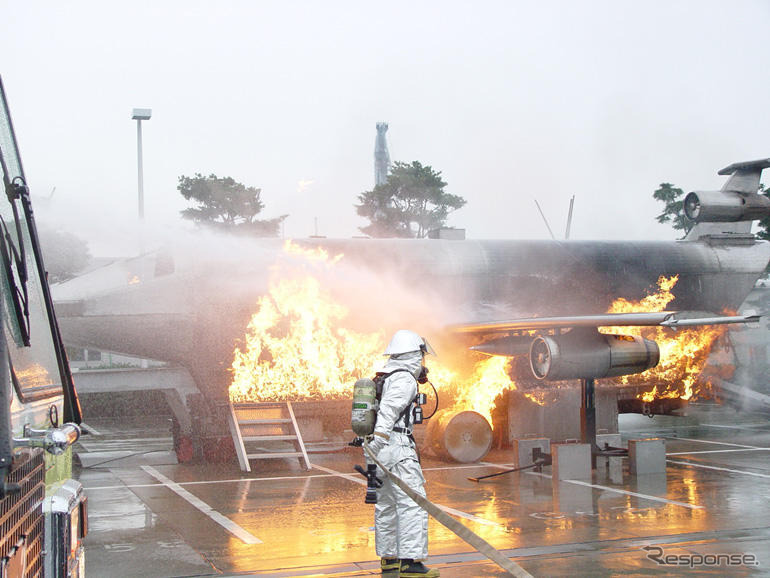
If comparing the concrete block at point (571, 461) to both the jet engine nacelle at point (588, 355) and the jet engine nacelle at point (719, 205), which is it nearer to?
the jet engine nacelle at point (588, 355)

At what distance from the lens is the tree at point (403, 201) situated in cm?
4500

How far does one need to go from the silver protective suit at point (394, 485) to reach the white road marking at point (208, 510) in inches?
86.8

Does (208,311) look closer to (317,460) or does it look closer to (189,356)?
(189,356)

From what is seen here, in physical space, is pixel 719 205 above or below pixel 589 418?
above

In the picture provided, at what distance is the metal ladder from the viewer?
13.9 meters

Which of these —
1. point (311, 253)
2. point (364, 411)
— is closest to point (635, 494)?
point (364, 411)

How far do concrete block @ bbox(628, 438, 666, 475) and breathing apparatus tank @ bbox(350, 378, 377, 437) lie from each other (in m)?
6.87

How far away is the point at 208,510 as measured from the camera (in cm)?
1055

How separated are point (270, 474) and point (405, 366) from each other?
7057 millimetres

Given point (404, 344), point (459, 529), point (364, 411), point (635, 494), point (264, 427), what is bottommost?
point (635, 494)

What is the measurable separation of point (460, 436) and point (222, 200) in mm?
30171

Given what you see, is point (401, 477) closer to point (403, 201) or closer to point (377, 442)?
point (377, 442)

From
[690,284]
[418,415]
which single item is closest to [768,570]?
[418,415]

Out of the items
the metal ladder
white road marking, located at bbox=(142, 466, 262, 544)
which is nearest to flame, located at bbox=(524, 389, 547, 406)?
the metal ladder
